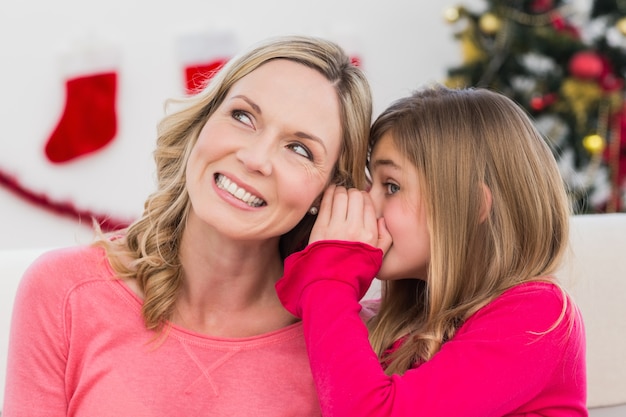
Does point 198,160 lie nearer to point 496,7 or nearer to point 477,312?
point 477,312

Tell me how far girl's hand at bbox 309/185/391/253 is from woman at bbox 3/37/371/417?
4 centimetres

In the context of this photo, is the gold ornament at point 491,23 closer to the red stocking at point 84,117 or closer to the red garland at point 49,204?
the red stocking at point 84,117

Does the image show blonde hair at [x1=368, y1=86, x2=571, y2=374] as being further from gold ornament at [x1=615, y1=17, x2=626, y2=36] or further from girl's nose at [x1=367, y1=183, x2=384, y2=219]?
gold ornament at [x1=615, y1=17, x2=626, y2=36]

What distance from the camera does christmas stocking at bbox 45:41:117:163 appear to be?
13.1 feet

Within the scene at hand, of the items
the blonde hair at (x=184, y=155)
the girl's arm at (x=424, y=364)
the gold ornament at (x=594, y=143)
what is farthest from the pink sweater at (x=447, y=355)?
the gold ornament at (x=594, y=143)

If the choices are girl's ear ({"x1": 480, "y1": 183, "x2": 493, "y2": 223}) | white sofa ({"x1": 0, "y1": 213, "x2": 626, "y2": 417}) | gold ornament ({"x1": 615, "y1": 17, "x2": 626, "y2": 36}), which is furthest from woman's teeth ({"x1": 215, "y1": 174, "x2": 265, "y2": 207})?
gold ornament ({"x1": 615, "y1": 17, "x2": 626, "y2": 36})

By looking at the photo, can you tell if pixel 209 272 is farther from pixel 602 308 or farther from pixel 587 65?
pixel 587 65

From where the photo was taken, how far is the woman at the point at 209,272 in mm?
1656

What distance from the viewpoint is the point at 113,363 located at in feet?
5.54

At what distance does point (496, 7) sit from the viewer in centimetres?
382

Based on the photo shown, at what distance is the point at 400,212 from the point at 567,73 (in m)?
2.37

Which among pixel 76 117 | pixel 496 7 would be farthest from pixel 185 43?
pixel 496 7

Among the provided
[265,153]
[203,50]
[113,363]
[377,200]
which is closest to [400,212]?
[377,200]

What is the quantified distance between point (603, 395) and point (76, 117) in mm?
2750
